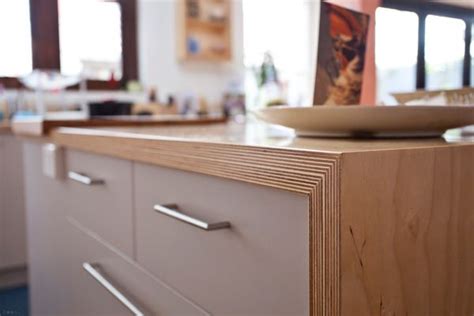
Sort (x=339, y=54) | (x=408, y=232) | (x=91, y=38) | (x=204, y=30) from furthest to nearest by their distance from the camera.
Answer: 1. (x=204, y=30)
2. (x=91, y=38)
3. (x=339, y=54)
4. (x=408, y=232)

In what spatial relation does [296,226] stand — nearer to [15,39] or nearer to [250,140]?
[250,140]

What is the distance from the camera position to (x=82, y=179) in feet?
3.57

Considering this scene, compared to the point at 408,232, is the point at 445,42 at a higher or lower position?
higher

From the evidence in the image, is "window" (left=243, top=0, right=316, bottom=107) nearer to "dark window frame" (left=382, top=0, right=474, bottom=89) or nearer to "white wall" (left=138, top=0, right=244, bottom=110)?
"white wall" (left=138, top=0, right=244, bottom=110)

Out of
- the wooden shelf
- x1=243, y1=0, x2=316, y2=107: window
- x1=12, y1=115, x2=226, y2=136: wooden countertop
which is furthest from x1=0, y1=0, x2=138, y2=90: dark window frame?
x1=12, y1=115, x2=226, y2=136: wooden countertop

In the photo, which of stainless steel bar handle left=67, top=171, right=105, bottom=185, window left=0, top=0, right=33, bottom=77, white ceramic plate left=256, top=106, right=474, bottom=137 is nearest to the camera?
white ceramic plate left=256, top=106, right=474, bottom=137

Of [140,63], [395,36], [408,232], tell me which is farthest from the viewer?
[140,63]

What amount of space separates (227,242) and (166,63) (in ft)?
10.6

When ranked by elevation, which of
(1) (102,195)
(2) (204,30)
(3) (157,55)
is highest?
(2) (204,30)

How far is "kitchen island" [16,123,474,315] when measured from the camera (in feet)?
1.47

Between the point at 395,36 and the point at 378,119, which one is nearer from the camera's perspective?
the point at 378,119

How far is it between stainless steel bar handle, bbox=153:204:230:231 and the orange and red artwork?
0.29m

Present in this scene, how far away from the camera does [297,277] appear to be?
501 mm

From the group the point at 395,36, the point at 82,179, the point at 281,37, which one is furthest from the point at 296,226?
the point at 281,37
